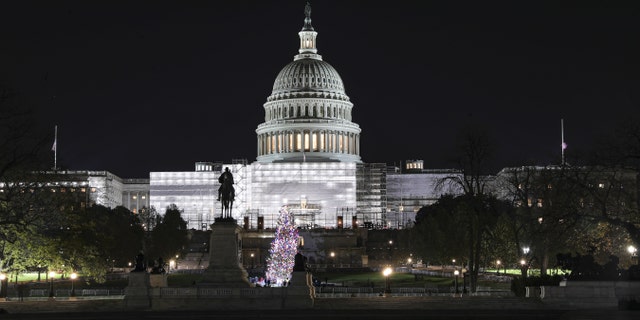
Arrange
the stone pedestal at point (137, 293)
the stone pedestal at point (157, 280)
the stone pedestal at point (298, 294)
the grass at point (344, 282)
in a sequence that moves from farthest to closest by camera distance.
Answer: the grass at point (344, 282), the stone pedestal at point (157, 280), the stone pedestal at point (137, 293), the stone pedestal at point (298, 294)

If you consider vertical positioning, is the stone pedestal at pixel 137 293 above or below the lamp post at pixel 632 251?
below

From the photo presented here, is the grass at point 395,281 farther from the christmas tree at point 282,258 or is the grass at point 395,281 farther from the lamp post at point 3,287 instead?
the lamp post at point 3,287

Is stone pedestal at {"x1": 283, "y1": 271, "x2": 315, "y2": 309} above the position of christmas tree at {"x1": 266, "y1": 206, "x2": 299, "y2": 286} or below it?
below

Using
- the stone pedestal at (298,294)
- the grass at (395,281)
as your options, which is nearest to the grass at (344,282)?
the grass at (395,281)

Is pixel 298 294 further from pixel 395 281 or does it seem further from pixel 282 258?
pixel 395 281

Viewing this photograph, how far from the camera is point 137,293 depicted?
60.9 meters

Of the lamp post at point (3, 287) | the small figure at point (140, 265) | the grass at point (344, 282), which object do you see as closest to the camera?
the small figure at point (140, 265)

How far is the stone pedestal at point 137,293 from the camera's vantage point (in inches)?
2381

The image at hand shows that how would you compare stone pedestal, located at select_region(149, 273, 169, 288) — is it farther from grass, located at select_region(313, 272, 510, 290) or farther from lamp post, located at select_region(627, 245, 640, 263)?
lamp post, located at select_region(627, 245, 640, 263)

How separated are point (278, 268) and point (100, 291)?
61.5 ft

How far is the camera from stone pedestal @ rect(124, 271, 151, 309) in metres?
60.5

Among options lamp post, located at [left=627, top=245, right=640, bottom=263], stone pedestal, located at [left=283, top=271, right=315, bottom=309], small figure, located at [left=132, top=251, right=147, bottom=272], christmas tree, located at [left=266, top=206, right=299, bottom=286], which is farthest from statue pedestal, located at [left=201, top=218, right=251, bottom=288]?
lamp post, located at [left=627, top=245, right=640, bottom=263]

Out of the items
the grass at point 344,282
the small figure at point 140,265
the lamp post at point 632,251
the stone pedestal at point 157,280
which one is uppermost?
the lamp post at point 632,251

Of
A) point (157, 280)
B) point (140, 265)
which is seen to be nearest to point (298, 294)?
point (140, 265)
